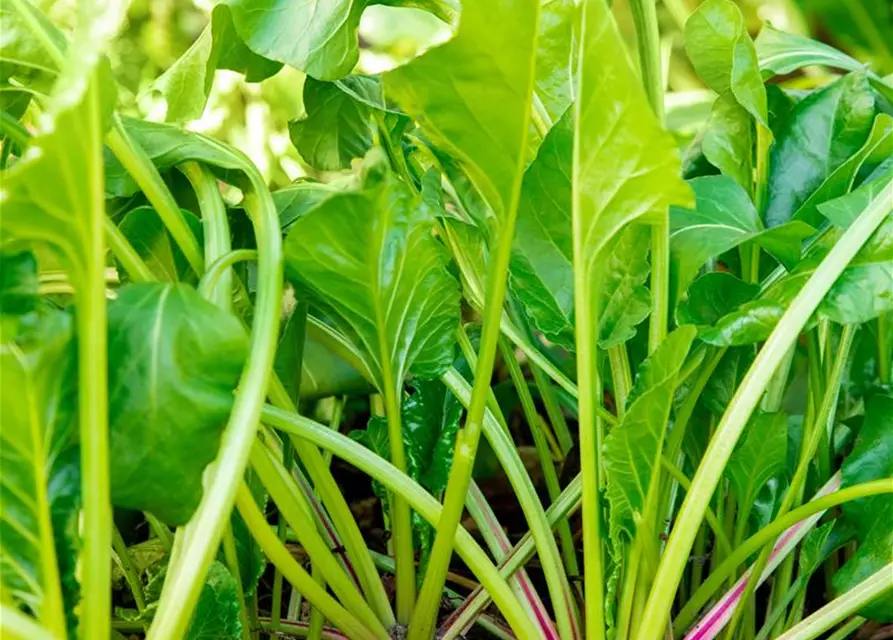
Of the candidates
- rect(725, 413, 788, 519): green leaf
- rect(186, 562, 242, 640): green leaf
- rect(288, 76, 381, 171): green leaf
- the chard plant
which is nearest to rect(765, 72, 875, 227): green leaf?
the chard plant

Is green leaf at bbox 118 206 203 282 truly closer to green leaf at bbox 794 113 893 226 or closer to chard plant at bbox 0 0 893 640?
chard plant at bbox 0 0 893 640

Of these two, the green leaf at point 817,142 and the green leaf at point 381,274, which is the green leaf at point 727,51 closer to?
the green leaf at point 817,142

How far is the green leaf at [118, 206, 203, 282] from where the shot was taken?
0.39 m

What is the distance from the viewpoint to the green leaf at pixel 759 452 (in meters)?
0.42

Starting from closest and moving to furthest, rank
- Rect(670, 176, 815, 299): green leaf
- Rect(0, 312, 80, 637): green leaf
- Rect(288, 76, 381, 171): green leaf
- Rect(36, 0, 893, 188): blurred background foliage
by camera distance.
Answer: Rect(0, 312, 80, 637): green leaf → Rect(670, 176, 815, 299): green leaf → Rect(288, 76, 381, 171): green leaf → Rect(36, 0, 893, 188): blurred background foliage

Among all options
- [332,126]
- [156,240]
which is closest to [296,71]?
[332,126]

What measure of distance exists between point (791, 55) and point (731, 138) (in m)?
0.12

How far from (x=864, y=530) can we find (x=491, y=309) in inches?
8.8

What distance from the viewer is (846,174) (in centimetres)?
42

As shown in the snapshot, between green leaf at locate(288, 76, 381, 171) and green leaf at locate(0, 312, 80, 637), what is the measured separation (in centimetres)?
25

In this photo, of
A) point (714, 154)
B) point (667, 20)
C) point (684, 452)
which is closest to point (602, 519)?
point (684, 452)

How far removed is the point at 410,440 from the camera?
453mm

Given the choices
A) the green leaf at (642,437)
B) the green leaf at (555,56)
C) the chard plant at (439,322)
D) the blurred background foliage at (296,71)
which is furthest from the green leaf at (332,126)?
the blurred background foliage at (296,71)

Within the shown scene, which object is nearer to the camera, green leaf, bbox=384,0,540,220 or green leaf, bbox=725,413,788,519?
green leaf, bbox=384,0,540,220
